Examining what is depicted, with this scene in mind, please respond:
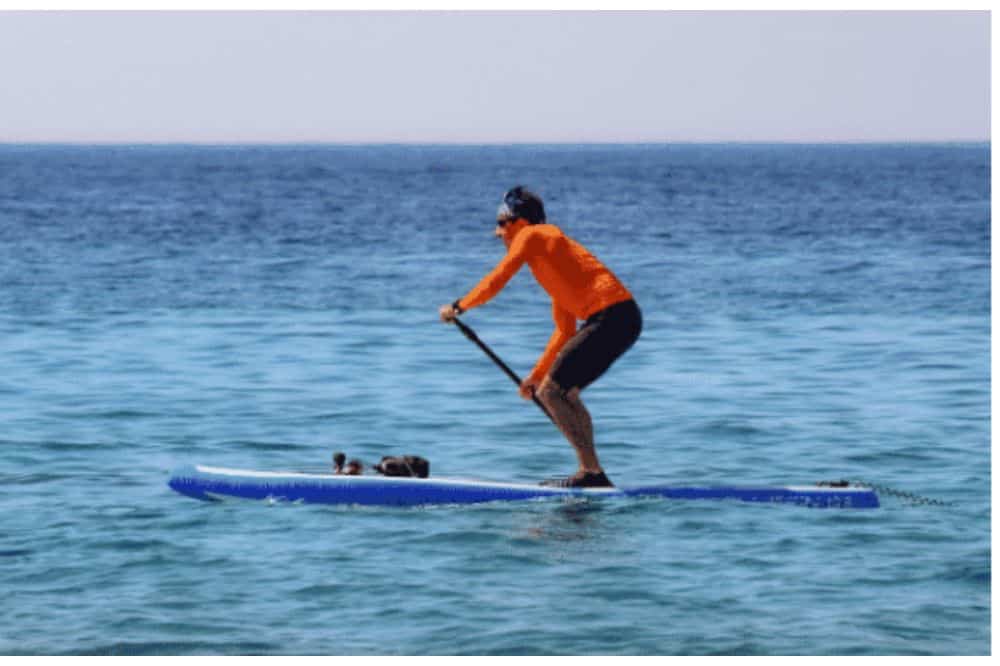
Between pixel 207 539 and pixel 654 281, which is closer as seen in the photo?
pixel 207 539

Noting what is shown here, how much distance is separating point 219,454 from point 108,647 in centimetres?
559

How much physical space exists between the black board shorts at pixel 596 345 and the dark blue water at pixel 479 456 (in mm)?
892

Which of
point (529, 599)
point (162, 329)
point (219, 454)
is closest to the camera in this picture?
point (529, 599)

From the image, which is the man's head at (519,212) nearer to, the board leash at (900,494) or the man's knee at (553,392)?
the man's knee at (553,392)

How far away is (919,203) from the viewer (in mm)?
71188

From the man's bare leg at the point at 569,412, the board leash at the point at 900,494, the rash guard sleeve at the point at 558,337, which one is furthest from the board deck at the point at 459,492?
the rash guard sleeve at the point at 558,337

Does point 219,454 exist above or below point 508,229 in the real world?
below

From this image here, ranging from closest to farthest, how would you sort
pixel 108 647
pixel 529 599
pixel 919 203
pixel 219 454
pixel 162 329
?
pixel 108 647 < pixel 529 599 < pixel 219 454 < pixel 162 329 < pixel 919 203

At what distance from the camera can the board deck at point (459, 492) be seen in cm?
1264

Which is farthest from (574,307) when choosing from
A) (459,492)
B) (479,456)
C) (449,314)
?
(479,456)

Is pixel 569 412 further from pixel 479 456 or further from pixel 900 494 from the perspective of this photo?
pixel 479 456

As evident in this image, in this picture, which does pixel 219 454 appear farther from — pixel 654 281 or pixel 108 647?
pixel 654 281

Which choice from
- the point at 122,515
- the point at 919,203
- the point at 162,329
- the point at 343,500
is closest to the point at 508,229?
the point at 343,500

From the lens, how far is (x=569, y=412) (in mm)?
12320
